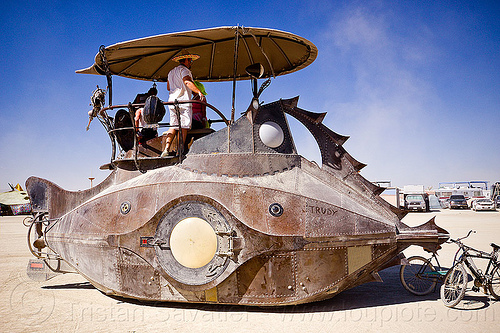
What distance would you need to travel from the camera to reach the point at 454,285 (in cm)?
687

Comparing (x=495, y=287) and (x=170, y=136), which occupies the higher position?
(x=170, y=136)

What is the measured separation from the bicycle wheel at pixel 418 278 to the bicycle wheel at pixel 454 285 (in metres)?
0.67

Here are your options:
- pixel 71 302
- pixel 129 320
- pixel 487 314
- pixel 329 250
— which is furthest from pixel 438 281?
pixel 71 302

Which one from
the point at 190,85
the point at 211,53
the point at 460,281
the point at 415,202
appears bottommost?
the point at 460,281

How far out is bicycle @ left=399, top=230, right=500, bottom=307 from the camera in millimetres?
6836

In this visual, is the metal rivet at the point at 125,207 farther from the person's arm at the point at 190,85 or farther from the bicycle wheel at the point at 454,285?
the bicycle wheel at the point at 454,285

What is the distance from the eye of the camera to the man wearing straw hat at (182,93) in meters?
7.41

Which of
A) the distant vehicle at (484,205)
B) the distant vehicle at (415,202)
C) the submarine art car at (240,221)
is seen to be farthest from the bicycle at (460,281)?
the distant vehicle at (484,205)

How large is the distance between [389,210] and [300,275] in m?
2.35

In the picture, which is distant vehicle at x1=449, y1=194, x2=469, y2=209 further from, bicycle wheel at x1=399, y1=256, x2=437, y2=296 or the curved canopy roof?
the curved canopy roof

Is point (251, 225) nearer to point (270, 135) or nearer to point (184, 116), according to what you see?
point (270, 135)

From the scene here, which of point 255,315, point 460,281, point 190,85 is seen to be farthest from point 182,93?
point 460,281

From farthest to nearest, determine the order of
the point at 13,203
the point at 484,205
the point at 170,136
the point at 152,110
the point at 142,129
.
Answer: the point at 13,203 < the point at 484,205 < the point at 142,129 < the point at 170,136 < the point at 152,110

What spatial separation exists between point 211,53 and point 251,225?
543 centimetres
